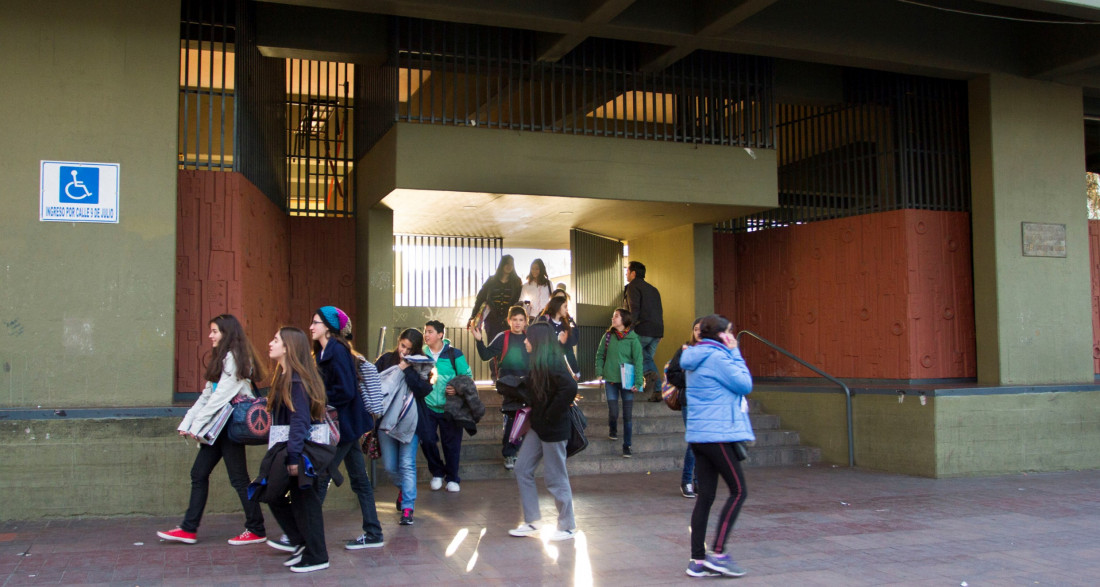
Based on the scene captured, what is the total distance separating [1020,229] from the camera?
37.5ft

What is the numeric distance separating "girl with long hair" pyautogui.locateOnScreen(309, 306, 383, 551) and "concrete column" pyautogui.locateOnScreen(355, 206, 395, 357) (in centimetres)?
506

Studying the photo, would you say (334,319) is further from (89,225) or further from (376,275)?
(376,275)

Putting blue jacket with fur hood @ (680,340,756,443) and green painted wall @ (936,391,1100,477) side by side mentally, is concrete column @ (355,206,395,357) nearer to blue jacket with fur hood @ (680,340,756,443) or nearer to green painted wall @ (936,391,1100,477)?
blue jacket with fur hood @ (680,340,756,443)

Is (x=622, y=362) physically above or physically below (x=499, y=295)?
below

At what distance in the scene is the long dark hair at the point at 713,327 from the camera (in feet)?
19.5

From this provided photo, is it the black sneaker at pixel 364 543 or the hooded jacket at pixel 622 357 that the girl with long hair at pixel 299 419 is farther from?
the hooded jacket at pixel 622 357

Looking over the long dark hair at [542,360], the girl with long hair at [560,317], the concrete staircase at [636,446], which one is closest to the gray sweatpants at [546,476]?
the long dark hair at [542,360]

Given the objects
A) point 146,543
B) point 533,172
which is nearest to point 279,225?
point 533,172

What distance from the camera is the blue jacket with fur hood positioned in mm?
5711

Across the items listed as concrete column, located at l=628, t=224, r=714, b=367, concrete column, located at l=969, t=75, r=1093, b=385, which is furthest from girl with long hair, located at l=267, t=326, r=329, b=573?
concrete column, located at l=969, t=75, r=1093, b=385

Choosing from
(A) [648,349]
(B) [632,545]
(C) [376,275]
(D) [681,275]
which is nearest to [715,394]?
Result: (B) [632,545]

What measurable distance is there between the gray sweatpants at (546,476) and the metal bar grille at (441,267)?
6863 millimetres

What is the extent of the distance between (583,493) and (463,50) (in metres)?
5.36

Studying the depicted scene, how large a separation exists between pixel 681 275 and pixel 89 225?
790cm
